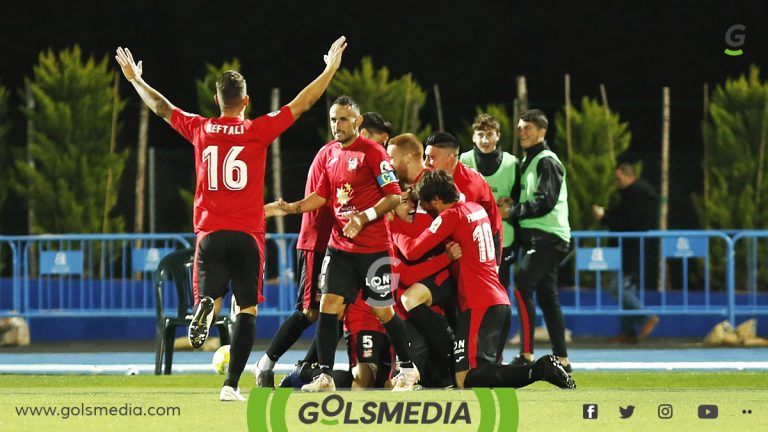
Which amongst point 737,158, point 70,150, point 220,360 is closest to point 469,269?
point 220,360

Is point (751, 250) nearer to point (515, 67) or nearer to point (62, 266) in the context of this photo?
point (515, 67)

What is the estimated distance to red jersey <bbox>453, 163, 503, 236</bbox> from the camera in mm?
10242

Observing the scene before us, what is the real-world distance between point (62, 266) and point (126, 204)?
2517 mm

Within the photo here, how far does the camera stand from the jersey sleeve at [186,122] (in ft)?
28.5

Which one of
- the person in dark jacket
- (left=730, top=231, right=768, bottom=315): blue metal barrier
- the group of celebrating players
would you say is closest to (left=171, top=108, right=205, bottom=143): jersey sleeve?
the group of celebrating players

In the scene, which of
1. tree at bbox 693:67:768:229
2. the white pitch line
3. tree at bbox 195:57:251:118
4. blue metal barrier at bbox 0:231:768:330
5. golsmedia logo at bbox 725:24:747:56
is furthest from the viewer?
golsmedia logo at bbox 725:24:747:56

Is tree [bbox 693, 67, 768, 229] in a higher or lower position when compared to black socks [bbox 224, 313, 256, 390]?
higher

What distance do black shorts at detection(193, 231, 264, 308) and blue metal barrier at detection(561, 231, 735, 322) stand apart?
762 cm

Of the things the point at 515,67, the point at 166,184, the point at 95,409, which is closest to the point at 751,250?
the point at 515,67

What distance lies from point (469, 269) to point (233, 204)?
5.70 feet

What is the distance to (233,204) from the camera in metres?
8.53

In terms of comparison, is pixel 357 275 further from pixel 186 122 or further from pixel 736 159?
pixel 736 159

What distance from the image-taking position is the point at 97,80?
18.2 metres

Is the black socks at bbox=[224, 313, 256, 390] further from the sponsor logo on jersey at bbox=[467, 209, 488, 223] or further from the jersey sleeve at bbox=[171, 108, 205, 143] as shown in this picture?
the sponsor logo on jersey at bbox=[467, 209, 488, 223]
